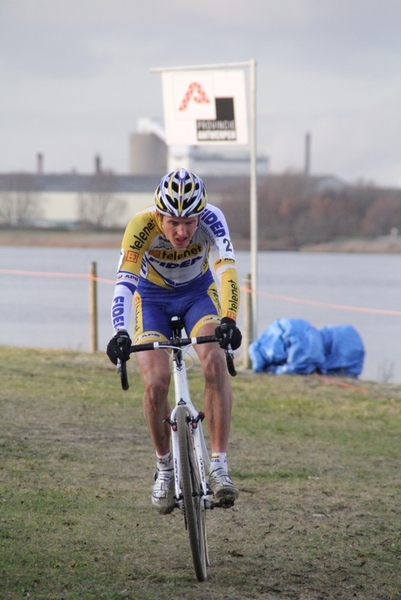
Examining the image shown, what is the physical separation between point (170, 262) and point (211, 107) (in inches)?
372

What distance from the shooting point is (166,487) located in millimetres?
5504

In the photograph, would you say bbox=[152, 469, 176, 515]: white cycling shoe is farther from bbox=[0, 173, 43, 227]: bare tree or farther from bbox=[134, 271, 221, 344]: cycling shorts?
bbox=[0, 173, 43, 227]: bare tree

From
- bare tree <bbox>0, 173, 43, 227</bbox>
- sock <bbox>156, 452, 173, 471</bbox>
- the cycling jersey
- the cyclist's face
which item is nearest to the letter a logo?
the cycling jersey

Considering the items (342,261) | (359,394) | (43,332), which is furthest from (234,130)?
(342,261)

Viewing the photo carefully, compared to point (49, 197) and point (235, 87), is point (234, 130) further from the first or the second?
point (49, 197)

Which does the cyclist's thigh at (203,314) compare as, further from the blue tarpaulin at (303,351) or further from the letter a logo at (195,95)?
the letter a logo at (195,95)

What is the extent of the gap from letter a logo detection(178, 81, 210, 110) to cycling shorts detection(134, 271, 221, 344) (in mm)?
9416

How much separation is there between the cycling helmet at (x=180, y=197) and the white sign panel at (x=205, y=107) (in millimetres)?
9582

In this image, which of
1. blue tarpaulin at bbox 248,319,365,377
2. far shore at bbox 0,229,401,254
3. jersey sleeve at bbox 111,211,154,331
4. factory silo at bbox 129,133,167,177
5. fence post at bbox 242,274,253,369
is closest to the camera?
jersey sleeve at bbox 111,211,154,331

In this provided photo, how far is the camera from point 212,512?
21.6ft

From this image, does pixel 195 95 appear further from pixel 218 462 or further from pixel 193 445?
pixel 193 445

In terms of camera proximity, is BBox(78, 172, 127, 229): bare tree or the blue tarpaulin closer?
the blue tarpaulin

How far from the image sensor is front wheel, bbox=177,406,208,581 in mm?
4875

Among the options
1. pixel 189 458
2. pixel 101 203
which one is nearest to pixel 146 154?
pixel 101 203
